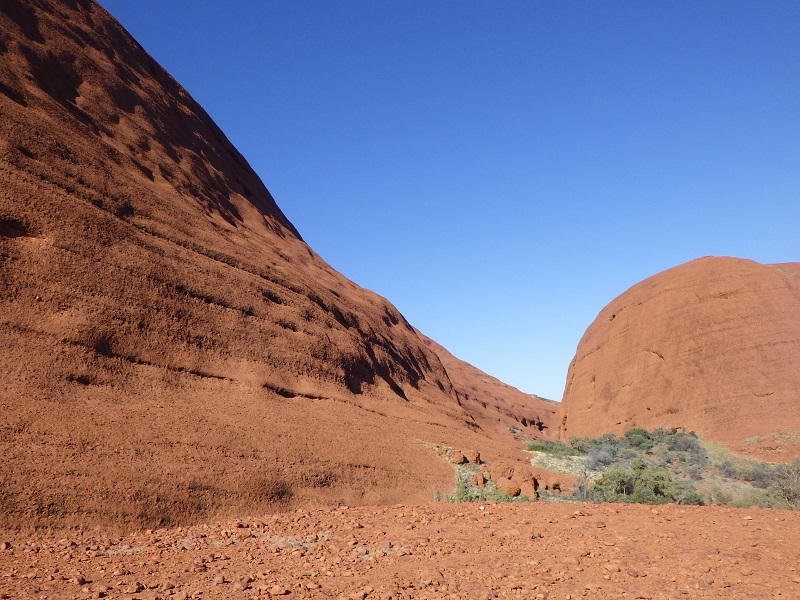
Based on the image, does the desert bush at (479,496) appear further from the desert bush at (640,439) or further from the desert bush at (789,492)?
the desert bush at (640,439)

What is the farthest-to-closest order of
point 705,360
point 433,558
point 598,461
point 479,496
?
point 705,360 < point 598,461 < point 479,496 < point 433,558

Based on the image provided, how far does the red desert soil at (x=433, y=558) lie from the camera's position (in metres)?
5.33

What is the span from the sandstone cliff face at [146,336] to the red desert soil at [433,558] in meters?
1.39

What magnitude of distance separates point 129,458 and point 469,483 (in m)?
8.39

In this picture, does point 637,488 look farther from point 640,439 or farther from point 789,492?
point 640,439

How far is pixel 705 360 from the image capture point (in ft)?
104

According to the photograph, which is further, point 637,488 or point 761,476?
point 761,476

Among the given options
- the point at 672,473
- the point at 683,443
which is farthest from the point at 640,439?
the point at 672,473

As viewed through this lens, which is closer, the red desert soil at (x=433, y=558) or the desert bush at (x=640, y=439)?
the red desert soil at (x=433, y=558)

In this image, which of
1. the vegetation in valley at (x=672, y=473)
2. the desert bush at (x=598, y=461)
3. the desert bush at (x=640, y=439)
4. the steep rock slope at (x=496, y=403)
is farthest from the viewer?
the steep rock slope at (x=496, y=403)

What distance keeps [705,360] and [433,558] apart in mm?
30336

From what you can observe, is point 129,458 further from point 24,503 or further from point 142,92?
point 142,92

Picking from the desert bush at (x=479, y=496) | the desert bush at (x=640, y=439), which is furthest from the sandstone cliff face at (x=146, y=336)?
the desert bush at (x=640, y=439)

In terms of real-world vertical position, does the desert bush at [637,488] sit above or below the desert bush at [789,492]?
below
